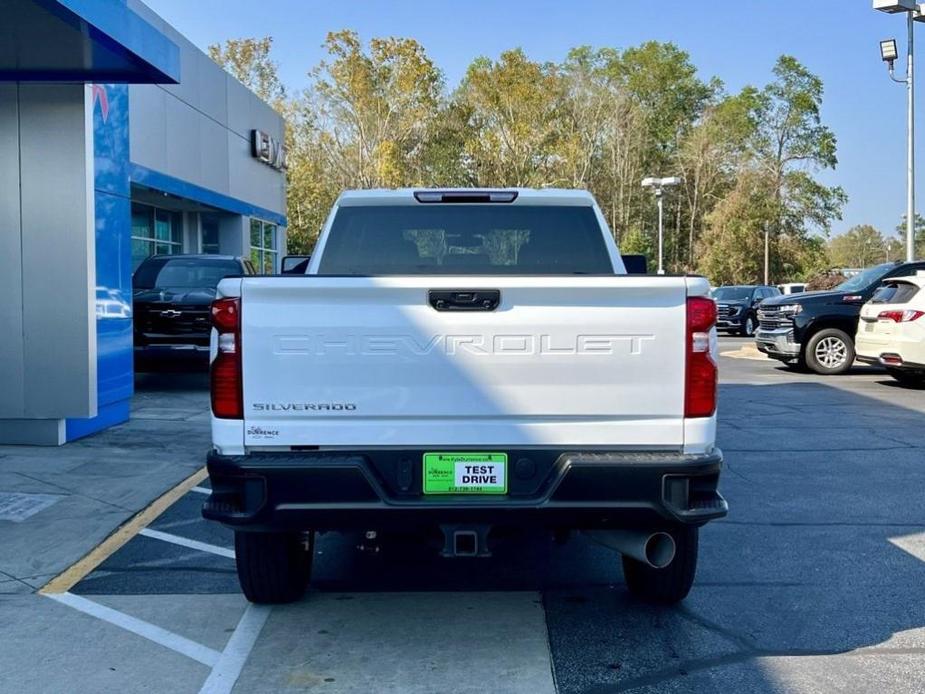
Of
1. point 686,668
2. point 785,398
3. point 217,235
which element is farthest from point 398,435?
point 217,235

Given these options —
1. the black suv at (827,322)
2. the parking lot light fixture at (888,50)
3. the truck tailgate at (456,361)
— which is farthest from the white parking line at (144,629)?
the parking lot light fixture at (888,50)

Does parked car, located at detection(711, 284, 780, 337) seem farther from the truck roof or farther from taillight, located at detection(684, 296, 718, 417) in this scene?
taillight, located at detection(684, 296, 718, 417)

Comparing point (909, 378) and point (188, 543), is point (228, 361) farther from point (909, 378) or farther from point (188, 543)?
Answer: point (909, 378)

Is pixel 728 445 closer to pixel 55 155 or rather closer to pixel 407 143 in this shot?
pixel 55 155

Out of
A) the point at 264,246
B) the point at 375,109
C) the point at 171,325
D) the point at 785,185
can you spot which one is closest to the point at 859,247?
the point at 785,185

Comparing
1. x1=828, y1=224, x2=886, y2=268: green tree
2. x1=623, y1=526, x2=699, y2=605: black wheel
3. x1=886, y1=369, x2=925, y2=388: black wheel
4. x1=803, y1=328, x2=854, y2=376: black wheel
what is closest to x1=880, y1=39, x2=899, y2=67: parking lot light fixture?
Result: x1=803, y1=328, x2=854, y2=376: black wheel

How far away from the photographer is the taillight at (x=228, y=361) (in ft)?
12.9

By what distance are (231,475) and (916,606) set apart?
355cm

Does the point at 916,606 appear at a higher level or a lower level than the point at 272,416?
lower

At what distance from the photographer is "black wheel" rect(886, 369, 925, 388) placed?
14301 millimetres

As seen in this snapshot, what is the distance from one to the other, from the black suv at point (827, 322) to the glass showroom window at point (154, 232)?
12.9m

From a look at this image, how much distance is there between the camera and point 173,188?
19.8 metres

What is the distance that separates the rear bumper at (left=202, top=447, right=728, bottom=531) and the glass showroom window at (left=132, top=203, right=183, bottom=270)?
1734cm

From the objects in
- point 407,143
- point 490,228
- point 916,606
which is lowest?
point 916,606
